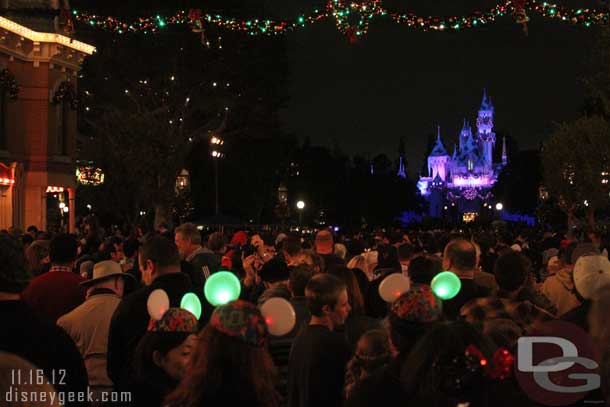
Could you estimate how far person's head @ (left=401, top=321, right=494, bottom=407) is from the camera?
3572 millimetres

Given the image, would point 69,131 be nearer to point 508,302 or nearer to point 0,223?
point 0,223

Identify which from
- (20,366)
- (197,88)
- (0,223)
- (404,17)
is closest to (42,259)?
(20,366)

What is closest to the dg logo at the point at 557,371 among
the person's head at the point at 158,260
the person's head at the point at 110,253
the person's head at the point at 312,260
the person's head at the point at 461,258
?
the person's head at the point at 158,260

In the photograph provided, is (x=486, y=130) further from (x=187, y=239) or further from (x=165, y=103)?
(x=187, y=239)

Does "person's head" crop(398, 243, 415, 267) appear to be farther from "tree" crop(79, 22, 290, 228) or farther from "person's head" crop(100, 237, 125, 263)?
"tree" crop(79, 22, 290, 228)

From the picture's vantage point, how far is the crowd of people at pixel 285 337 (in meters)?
3.68

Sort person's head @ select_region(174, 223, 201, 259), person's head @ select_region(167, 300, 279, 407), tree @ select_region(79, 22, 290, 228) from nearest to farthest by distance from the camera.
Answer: person's head @ select_region(167, 300, 279, 407), person's head @ select_region(174, 223, 201, 259), tree @ select_region(79, 22, 290, 228)

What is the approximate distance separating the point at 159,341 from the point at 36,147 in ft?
78.5

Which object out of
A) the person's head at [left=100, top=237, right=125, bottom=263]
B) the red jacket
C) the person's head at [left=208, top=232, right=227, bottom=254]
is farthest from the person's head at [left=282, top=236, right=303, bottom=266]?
the person's head at [left=100, top=237, right=125, bottom=263]

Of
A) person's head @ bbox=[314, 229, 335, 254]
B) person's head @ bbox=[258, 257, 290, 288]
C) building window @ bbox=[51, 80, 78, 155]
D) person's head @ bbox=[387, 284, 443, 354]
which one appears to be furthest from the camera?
building window @ bbox=[51, 80, 78, 155]

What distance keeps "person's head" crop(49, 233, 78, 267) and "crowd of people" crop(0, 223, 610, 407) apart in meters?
0.01

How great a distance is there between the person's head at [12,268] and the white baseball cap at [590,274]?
168 inches

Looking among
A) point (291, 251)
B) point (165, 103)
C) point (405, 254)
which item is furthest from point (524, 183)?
point (291, 251)

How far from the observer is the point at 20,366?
8.94 ft
